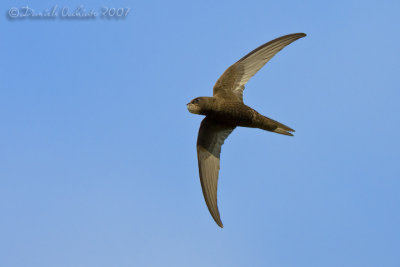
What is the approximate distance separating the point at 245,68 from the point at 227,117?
1.15 m

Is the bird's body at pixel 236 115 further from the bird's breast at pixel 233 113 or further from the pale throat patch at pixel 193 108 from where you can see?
the pale throat patch at pixel 193 108

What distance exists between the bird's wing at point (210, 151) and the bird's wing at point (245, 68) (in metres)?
0.63

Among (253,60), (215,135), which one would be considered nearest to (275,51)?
(253,60)

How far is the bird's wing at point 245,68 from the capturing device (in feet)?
34.1

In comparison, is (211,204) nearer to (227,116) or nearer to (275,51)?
(227,116)

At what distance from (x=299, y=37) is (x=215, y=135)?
8.17 ft

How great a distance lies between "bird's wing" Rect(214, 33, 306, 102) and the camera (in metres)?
10.4

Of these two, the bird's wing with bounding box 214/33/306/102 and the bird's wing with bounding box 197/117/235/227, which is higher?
the bird's wing with bounding box 214/33/306/102

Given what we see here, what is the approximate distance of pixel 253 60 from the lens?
10.6 metres

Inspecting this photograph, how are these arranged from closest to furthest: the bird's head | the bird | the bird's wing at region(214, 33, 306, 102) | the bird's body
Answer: the bird's head, the bird's body, the bird, the bird's wing at region(214, 33, 306, 102)

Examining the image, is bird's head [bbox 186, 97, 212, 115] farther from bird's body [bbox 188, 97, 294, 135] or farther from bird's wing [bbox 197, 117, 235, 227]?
bird's wing [bbox 197, 117, 235, 227]

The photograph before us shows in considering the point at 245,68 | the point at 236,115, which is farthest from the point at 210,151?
the point at 245,68

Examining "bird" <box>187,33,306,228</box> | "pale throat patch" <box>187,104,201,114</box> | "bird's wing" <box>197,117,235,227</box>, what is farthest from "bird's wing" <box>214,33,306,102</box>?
"pale throat patch" <box>187,104,201,114</box>

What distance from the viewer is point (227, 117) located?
10.1m
